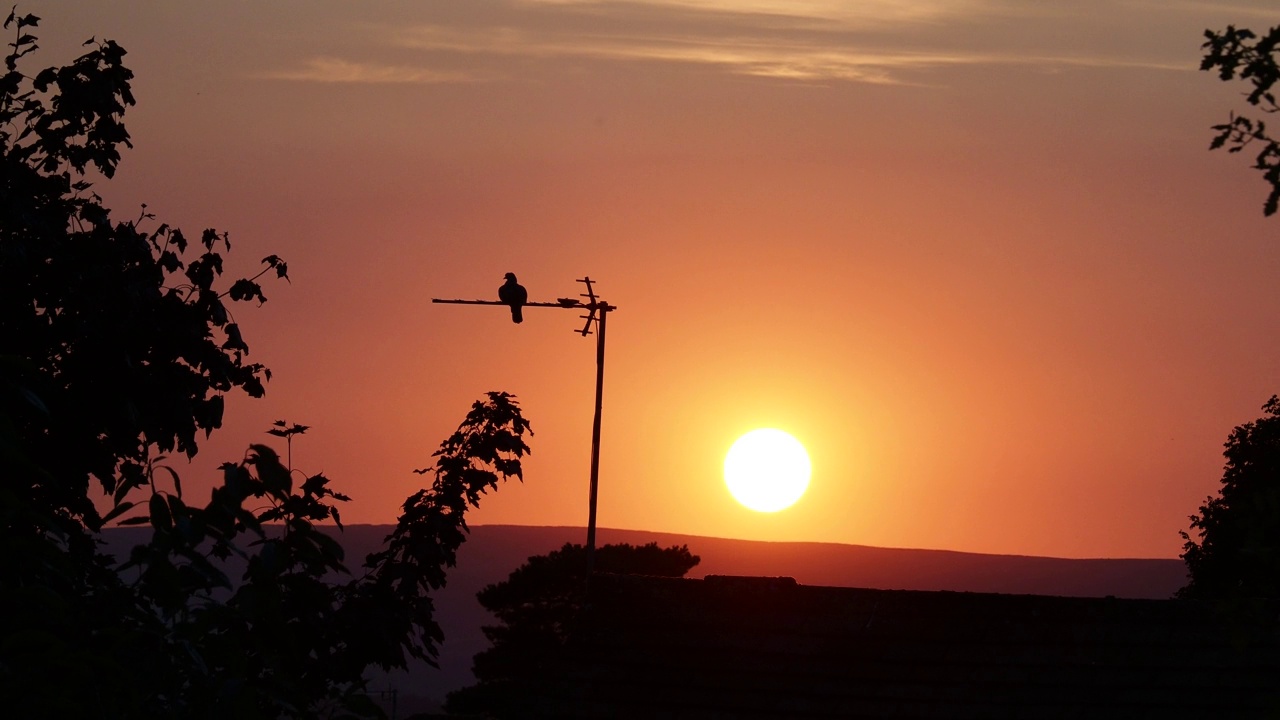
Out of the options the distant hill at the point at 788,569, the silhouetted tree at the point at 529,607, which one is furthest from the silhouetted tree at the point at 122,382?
the distant hill at the point at 788,569

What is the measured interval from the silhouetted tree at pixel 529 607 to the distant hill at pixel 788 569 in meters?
71.4

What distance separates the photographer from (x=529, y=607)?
200 feet

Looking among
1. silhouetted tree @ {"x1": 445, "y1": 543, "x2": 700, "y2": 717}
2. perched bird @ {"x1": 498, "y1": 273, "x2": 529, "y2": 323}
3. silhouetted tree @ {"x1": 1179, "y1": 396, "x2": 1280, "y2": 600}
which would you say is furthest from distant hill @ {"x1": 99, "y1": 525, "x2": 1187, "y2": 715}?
perched bird @ {"x1": 498, "y1": 273, "x2": 529, "y2": 323}

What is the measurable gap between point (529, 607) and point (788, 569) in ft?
311

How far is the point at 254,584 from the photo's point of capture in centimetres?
488

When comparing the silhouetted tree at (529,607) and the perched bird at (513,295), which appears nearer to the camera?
the perched bird at (513,295)

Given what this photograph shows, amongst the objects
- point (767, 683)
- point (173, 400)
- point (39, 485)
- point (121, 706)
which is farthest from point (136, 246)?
point (121, 706)

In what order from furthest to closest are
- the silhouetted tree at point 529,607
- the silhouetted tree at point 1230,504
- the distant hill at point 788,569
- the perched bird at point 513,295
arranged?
the distant hill at point 788,569
the silhouetted tree at point 529,607
the silhouetted tree at point 1230,504
the perched bird at point 513,295

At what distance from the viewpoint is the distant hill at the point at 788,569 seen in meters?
145

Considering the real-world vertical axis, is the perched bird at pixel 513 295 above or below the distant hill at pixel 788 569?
below

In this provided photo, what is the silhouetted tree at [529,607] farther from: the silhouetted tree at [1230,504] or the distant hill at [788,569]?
the distant hill at [788,569]

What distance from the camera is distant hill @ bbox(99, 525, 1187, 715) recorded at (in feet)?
477

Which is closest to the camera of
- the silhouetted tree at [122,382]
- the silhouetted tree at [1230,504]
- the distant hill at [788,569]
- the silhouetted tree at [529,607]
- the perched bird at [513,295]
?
the silhouetted tree at [122,382]

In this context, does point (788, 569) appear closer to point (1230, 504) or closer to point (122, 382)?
point (1230, 504)
